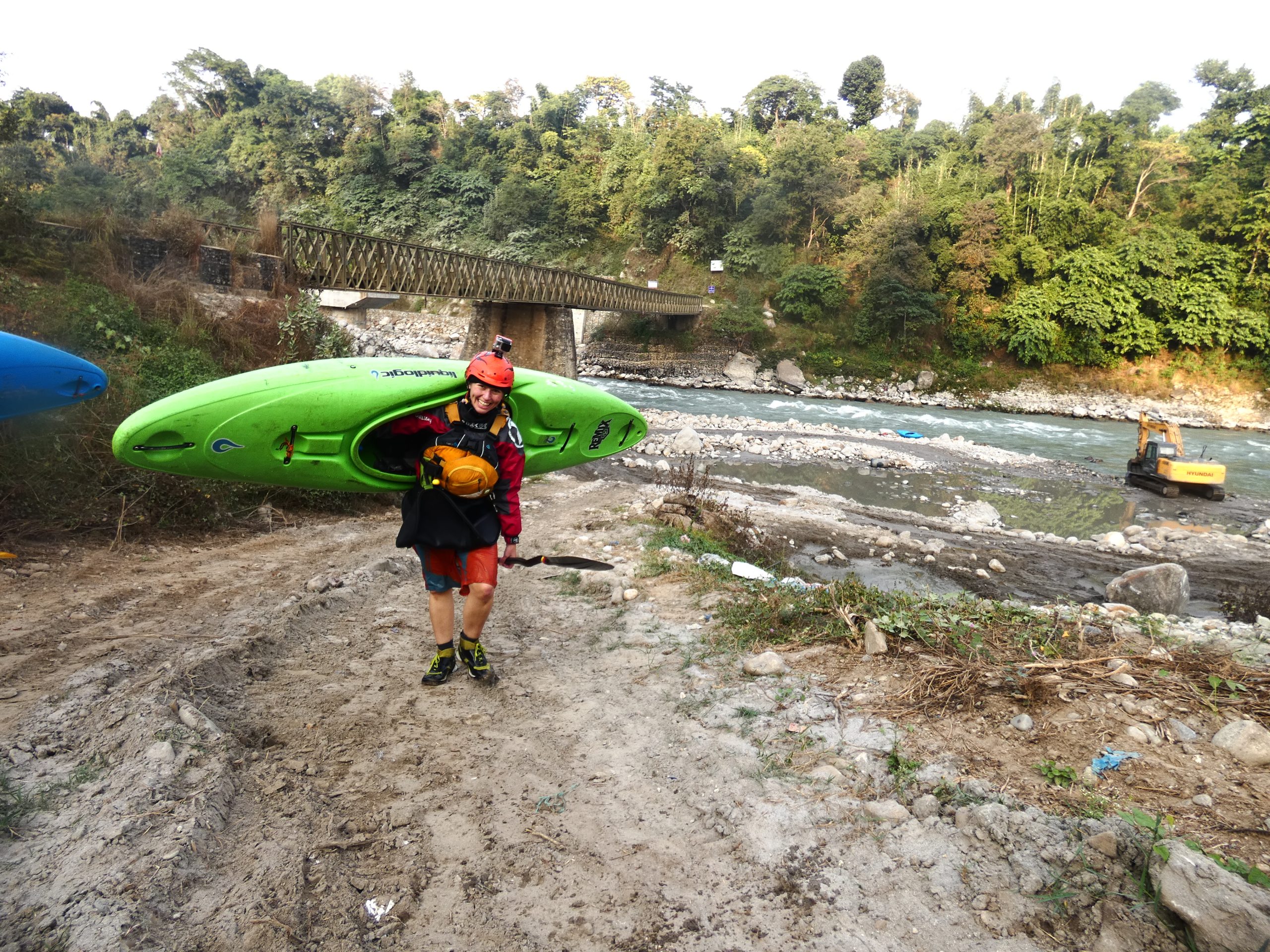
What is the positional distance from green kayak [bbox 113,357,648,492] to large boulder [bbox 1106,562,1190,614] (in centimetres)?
783

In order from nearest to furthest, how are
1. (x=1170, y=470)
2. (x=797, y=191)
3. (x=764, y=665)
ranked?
(x=764, y=665) < (x=1170, y=470) < (x=797, y=191)

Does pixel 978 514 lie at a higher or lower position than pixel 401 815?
lower

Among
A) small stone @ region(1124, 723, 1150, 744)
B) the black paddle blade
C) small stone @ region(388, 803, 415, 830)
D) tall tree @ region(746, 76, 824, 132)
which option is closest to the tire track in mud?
small stone @ region(388, 803, 415, 830)

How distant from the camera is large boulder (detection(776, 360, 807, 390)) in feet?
104

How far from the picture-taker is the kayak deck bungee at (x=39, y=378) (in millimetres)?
4555

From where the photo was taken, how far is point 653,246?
139ft

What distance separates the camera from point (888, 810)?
2625mm

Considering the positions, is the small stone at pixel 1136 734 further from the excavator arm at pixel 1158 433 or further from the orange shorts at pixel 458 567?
the excavator arm at pixel 1158 433

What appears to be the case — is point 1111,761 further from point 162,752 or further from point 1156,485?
point 1156,485

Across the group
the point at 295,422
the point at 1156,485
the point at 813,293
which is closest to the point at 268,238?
the point at 295,422

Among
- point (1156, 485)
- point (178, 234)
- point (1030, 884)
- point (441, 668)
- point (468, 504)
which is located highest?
point (178, 234)

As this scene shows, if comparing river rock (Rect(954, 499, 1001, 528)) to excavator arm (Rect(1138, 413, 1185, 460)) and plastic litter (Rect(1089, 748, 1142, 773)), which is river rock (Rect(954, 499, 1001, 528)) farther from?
plastic litter (Rect(1089, 748, 1142, 773))

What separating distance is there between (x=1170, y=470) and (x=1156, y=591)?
8387 mm

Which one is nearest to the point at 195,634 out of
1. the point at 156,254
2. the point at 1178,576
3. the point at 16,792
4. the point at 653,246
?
the point at 16,792
